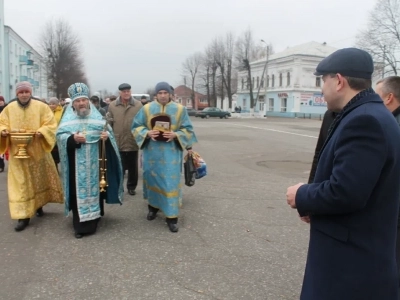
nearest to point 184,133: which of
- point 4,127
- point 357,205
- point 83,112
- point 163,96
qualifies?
point 163,96

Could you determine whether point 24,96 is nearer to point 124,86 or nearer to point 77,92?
point 77,92

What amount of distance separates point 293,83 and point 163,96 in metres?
53.1

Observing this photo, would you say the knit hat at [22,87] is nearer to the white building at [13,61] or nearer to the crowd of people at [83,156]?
the crowd of people at [83,156]

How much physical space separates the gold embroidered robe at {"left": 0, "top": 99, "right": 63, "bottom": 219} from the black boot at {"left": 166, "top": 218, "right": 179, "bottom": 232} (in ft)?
5.58

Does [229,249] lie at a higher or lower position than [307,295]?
lower

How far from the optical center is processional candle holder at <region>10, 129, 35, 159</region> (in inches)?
190

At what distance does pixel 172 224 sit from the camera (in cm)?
495

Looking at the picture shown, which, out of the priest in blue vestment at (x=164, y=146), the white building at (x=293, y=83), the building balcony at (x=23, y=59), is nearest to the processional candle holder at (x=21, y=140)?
the priest in blue vestment at (x=164, y=146)

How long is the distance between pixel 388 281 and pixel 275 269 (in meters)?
2.07

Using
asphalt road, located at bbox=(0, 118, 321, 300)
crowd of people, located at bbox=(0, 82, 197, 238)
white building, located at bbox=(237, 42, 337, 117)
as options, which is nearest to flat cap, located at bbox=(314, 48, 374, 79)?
asphalt road, located at bbox=(0, 118, 321, 300)

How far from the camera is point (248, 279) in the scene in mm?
3600

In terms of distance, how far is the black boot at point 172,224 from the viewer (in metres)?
4.89

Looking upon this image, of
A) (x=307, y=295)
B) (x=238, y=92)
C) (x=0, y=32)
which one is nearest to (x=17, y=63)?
(x=0, y=32)

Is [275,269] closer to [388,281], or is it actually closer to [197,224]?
[197,224]
